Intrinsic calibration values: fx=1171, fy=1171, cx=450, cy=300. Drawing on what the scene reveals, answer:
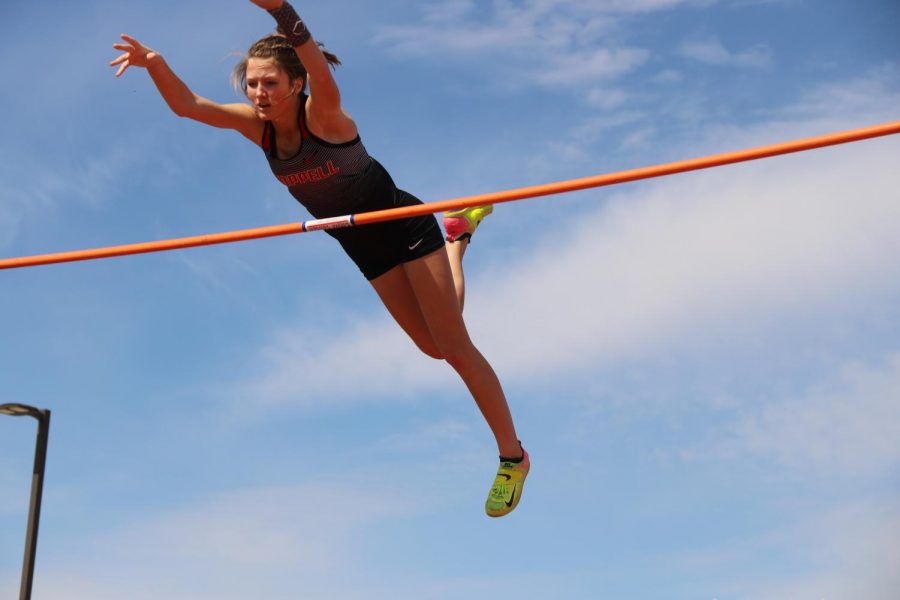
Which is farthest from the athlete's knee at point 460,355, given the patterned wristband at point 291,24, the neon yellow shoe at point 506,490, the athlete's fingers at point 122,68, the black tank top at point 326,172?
the athlete's fingers at point 122,68

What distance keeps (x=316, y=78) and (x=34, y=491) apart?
8.65 feet

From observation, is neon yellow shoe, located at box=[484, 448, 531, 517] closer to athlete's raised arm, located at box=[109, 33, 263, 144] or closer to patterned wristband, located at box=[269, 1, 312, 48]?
athlete's raised arm, located at box=[109, 33, 263, 144]

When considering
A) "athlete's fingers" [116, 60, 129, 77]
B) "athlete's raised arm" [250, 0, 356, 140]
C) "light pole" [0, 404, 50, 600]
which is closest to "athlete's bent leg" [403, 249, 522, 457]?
"athlete's raised arm" [250, 0, 356, 140]

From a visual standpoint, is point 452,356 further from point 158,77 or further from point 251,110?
point 158,77

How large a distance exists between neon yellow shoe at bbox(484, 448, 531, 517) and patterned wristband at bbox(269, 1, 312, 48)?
2.92 meters

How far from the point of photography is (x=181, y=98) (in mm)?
6848

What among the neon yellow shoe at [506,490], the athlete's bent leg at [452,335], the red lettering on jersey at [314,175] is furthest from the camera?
the neon yellow shoe at [506,490]

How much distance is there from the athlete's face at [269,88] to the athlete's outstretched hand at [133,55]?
63 centimetres

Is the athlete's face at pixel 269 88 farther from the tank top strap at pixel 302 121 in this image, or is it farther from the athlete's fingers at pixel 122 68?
the athlete's fingers at pixel 122 68

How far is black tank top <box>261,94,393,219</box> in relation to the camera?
6.78m

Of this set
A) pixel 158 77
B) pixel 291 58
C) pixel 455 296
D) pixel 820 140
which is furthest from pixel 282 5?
pixel 820 140

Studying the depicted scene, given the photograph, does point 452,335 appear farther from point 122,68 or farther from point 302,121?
point 122,68

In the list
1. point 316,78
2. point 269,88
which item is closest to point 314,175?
point 269,88

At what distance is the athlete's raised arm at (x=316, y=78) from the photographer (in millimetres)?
6203
